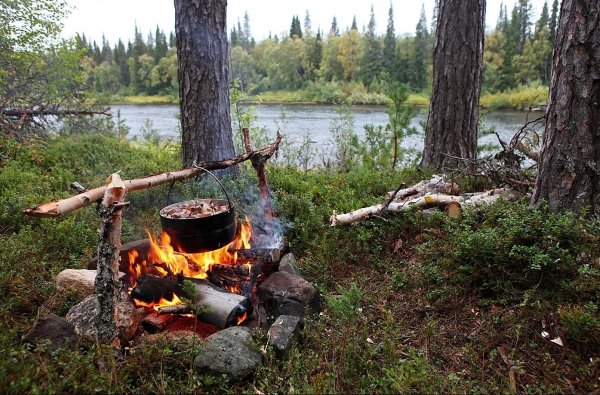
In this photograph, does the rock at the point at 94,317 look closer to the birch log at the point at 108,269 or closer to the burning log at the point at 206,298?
the birch log at the point at 108,269

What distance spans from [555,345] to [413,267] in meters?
1.43

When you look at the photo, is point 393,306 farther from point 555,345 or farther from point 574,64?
point 574,64

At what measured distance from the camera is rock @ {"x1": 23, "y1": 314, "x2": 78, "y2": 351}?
2783mm

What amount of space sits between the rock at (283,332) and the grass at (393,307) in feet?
0.31

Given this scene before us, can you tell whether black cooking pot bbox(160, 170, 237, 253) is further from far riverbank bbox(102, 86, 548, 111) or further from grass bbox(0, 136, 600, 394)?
far riverbank bbox(102, 86, 548, 111)

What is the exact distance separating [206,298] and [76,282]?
3.90 feet

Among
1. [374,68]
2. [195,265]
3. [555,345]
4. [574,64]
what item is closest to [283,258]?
[195,265]

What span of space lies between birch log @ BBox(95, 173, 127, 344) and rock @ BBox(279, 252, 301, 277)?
1.78 meters

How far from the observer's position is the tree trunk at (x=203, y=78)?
5500mm

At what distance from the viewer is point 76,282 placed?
354 centimetres

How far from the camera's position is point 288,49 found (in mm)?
52031

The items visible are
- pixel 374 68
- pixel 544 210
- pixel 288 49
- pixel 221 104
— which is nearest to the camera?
pixel 544 210

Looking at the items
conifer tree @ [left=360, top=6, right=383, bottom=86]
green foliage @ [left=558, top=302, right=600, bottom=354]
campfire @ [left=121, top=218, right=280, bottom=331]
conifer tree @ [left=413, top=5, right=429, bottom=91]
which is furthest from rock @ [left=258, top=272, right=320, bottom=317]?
conifer tree @ [left=360, top=6, right=383, bottom=86]

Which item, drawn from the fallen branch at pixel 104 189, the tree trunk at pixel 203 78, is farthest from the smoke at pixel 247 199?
the tree trunk at pixel 203 78
